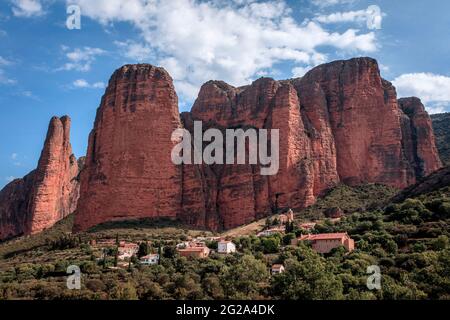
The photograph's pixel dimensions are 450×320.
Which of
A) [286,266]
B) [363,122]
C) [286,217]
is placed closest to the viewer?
[286,266]

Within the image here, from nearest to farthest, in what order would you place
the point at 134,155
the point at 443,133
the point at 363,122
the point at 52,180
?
the point at 134,155
the point at 363,122
the point at 52,180
the point at 443,133

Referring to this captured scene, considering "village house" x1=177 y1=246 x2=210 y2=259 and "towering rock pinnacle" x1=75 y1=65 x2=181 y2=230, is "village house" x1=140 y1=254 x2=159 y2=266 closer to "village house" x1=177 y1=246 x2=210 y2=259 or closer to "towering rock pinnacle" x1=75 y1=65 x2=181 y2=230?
"village house" x1=177 y1=246 x2=210 y2=259

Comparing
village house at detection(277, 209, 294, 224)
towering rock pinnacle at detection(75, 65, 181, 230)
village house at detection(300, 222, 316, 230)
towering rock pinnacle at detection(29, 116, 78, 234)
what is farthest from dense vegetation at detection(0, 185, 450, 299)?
towering rock pinnacle at detection(29, 116, 78, 234)

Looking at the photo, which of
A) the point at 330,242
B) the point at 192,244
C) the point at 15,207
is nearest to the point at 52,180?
the point at 15,207

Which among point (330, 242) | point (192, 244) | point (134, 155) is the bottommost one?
point (192, 244)

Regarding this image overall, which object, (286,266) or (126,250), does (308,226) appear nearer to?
(126,250)

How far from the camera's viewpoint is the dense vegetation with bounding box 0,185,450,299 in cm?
3503

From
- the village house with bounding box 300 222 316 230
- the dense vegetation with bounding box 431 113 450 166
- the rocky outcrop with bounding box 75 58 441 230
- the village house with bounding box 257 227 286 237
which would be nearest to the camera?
the village house with bounding box 257 227 286 237

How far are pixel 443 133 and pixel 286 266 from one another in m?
74.8

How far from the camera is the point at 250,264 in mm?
42438

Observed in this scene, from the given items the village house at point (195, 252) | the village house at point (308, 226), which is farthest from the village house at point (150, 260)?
the village house at point (308, 226)

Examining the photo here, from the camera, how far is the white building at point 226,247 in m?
55.5

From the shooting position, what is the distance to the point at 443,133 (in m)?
107

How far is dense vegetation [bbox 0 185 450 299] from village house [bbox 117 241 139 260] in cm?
114
